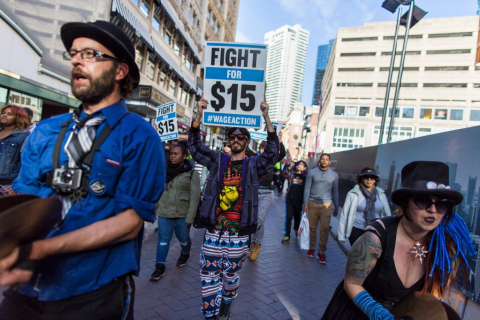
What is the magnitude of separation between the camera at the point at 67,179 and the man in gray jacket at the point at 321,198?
5467 millimetres

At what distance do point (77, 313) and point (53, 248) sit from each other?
0.36 m

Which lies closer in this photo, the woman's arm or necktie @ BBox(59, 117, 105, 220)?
necktie @ BBox(59, 117, 105, 220)

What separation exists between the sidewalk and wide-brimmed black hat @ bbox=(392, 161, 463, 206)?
2457mm

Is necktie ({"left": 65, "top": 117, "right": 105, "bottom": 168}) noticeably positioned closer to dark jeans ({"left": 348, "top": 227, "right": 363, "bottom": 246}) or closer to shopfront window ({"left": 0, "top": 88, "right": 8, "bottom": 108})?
dark jeans ({"left": 348, "top": 227, "right": 363, "bottom": 246})

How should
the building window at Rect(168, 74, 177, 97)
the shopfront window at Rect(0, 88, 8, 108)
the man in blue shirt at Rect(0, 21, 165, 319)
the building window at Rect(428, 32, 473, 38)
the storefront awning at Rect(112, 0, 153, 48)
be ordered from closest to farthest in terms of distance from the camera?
the man in blue shirt at Rect(0, 21, 165, 319), the shopfront window at Rect(0, 88, 8, 108), the storefront awning at Rect(112, 0, 153, 48), the building window at Rect(168, 74, 177, 97), the building window at Rect(428, 32, 473, 38)

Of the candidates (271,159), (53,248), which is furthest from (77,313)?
(271,159)

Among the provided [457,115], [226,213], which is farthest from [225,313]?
[457,115]

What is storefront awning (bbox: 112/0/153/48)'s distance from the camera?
47.5 feet

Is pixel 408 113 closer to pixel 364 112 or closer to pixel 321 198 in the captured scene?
pixel 364 112

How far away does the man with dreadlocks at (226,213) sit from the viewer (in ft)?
10.2

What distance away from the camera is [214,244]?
3.14 meters

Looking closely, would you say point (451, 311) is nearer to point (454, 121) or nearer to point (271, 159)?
point (271, 159)

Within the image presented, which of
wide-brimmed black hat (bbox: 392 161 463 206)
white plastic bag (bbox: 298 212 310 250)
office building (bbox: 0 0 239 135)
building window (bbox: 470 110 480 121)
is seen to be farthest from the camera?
building window (bbox: 470 110 480 121)

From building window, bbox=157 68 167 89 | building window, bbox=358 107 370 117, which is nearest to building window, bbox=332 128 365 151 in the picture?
building window, bbox=358 107 370 117
